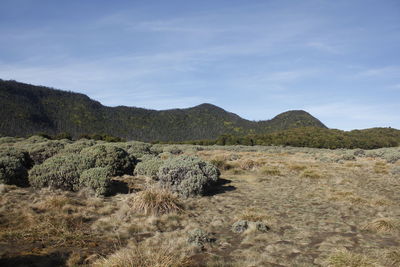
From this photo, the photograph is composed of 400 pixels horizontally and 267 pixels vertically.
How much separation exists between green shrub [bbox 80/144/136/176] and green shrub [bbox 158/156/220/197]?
9.85 ft

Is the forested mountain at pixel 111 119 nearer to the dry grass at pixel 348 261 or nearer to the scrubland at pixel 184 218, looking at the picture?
the scrubland at pixel 184 218

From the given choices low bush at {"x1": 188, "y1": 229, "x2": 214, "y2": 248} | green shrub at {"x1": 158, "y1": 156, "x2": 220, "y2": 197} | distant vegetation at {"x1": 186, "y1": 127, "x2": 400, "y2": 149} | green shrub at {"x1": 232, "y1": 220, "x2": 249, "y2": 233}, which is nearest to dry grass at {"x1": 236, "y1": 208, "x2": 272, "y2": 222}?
green shrub at {"x1": 232, "y1": 220, "x2": 249, "y2": 233}

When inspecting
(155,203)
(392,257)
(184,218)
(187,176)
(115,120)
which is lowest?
(184,218)

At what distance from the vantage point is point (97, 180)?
9.41 meters

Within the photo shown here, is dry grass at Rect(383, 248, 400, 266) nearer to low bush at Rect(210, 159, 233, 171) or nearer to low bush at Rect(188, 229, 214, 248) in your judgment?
low bush at Rect(188, 229, 214, 248)

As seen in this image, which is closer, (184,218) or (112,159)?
(184,218)

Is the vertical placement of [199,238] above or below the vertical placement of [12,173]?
below

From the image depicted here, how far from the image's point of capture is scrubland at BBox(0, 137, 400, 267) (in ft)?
16.3

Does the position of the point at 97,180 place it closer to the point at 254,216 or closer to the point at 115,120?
the point at 254,216

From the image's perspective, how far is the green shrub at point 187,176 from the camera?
9672 millimetres

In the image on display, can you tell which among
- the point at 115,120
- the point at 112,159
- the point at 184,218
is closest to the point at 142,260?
the point at 184,218

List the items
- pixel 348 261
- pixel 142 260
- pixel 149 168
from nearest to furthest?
pixel 142 260
pixel 348 261
pixel 149 168

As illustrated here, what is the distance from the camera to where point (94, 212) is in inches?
296

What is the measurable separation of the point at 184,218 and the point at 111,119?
418 ft
